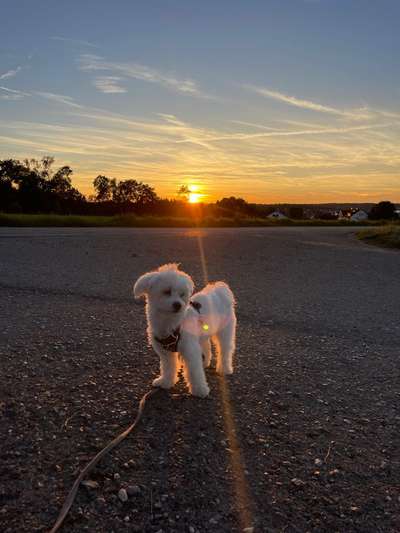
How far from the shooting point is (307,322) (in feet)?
26.5

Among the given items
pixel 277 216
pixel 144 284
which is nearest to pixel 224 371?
pixel 144 284

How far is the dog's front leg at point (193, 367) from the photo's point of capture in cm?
476

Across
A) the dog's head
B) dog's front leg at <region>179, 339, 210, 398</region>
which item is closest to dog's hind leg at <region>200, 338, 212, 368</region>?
dog's front leg at <region>179, 339, 210, 398</region>

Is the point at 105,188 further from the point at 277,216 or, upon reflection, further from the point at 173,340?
the point at 173,340

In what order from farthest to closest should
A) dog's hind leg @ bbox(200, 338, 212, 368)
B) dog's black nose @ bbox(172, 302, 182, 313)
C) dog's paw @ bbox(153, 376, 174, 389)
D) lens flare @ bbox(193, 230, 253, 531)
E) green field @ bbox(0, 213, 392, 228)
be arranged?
green field @ bbox(0, 213, 392, 228), dog's hind leg @ bbox(200, 338, 212, 368), dog's paw @ bbox(153, 376, 174, 389), dog's black nose @ bbox(172, 302, 182, 313), lens flare @ bbox(193, 230, 253, 531)

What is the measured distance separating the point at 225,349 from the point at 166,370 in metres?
0.85

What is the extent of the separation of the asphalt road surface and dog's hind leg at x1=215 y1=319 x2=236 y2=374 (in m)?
0.17

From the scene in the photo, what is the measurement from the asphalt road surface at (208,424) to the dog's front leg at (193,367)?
0.45 ft

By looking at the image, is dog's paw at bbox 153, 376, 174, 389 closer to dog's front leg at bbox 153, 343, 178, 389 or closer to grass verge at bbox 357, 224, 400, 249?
dog's front leg at bbox 153, 343, 178, 389

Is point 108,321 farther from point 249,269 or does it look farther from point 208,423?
point 249,269

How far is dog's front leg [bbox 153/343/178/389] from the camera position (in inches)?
195

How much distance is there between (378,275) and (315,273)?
177cm

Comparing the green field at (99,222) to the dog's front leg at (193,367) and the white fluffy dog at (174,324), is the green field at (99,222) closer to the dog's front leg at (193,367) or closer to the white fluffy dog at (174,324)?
the white fluffy dog at (174,324)

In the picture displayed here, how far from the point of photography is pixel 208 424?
4191mm
